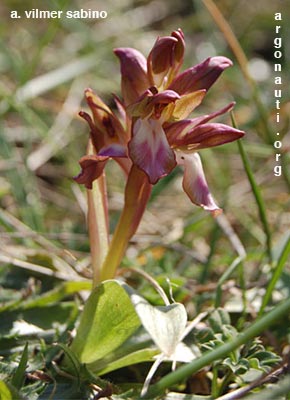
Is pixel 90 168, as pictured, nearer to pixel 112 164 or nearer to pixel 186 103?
pixel 186 103

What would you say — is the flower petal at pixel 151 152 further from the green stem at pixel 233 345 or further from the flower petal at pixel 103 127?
the green stem at pixel 233 345

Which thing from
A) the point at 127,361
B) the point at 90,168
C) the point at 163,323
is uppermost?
the point at 90,168

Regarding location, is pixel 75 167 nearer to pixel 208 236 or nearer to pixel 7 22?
pixel 208 236

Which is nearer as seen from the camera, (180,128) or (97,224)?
(180,128)

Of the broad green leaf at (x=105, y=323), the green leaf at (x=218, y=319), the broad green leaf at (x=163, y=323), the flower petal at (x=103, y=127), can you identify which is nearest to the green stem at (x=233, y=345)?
the broad green leaf at (x=163, y=323)

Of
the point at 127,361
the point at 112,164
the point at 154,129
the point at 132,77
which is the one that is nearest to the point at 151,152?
the point at 154,129

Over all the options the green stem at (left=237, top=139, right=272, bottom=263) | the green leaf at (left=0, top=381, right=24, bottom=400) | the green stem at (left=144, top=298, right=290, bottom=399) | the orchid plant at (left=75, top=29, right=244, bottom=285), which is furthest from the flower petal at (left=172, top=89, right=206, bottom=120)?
the green leaf at (left=0, top=381, right=24, bottom=400)

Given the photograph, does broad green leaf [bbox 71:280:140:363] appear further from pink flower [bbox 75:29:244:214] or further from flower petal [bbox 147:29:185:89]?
flower petal [bbox 147:29:185:89]
